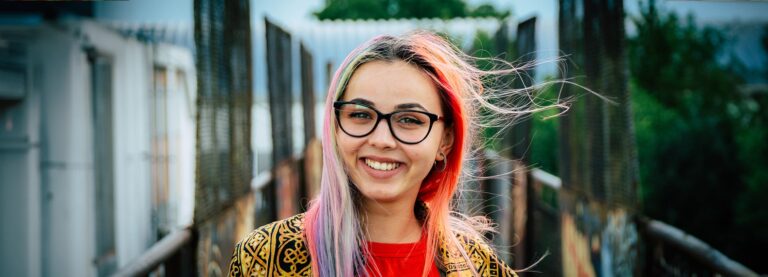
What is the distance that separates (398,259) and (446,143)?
323 mm

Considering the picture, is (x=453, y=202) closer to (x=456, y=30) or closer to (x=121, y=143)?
(x=121, y=143)

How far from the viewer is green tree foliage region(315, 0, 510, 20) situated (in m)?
32.3

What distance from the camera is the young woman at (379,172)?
1503mm

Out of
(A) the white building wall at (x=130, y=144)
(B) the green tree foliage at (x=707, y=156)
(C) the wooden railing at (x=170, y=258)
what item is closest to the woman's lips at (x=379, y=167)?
(C) the wooden railing at (x=170, y=258)

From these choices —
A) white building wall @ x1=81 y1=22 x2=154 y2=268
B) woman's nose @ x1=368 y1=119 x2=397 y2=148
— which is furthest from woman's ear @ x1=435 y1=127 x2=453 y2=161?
white building wall @ x1=81 y1=22 x2=154 y2=268

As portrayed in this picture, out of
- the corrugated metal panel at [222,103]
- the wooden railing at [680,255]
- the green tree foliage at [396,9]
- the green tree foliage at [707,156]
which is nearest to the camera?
the wooden railing at [680,255]

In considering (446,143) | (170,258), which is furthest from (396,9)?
(446,143)

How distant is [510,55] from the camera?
6.70m

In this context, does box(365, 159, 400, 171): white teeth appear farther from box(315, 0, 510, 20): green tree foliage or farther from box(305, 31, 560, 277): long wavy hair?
box(315, 0, 510, 20): green tree foliage

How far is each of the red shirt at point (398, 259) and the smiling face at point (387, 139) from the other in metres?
0.14

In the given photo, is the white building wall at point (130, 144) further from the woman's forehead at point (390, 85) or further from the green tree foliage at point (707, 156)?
the green tree foliage at point (707, 156)

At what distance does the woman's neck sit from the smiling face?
3.0 inches

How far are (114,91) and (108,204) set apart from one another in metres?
1.14

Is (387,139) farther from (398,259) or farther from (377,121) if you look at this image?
(398,259)
